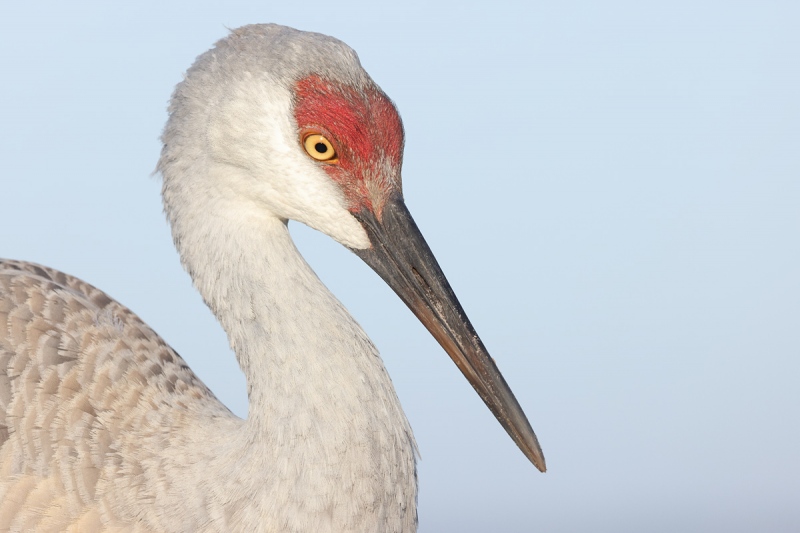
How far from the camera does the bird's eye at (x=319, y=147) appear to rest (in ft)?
10.7

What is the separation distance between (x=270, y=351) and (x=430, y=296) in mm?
523

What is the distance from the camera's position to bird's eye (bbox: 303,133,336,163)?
3271 mm

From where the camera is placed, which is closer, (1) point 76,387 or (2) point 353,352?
(2) point 353,352

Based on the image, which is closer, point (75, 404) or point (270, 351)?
point (270, 351)

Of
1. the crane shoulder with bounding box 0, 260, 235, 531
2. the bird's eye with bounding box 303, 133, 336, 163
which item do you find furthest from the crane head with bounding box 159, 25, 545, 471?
the crane shoulder with bounding box 0, 260, 235, 531

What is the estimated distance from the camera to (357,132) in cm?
327

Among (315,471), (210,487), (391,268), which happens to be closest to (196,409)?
(210,487)

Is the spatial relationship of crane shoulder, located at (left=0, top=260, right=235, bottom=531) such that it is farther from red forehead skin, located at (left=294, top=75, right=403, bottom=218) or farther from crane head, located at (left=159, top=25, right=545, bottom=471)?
red forehead skin, located at (left=294, top=75, right=403, bottom=218)

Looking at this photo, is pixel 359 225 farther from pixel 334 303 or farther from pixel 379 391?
pixel 379 391

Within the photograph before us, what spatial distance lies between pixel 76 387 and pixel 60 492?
0.36 meters

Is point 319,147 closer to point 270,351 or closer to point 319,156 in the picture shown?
point 319,156

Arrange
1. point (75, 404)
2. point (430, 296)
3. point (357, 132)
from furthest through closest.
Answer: point (75, 404) < point (430, 296) < point (357, 132)

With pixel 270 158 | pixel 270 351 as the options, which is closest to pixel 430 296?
pixel 270 351

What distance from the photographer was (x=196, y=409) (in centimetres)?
362
